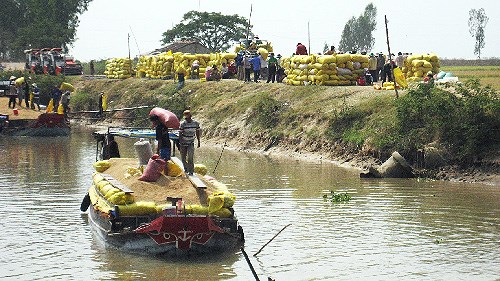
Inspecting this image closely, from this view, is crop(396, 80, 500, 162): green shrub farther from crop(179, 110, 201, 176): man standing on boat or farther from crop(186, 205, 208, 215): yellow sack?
crop(186, 205, 208, 215): yellow sack

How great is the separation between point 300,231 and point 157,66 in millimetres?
38349

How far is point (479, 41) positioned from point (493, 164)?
89162mm

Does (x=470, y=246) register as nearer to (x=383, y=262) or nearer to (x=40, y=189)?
(x=383, y=262)

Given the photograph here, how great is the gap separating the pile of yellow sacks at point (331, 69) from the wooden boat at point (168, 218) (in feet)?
69.0

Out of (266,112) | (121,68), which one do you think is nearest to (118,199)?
(266,112)

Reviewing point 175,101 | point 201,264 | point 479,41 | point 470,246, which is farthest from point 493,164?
point 479,41

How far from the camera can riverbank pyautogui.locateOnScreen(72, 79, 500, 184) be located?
101ft

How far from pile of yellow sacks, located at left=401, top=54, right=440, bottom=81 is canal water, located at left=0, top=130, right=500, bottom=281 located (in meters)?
9.15

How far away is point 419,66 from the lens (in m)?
39.0

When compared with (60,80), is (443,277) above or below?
below

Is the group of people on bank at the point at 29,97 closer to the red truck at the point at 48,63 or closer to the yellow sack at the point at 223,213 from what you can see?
the red truck at the point at 48,63

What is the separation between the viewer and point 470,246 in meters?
19.0

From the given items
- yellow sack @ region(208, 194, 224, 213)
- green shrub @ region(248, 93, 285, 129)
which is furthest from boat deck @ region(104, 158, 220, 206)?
green shrub @ region(248, 93, 285, 129)

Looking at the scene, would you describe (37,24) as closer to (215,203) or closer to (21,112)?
(21,112)
